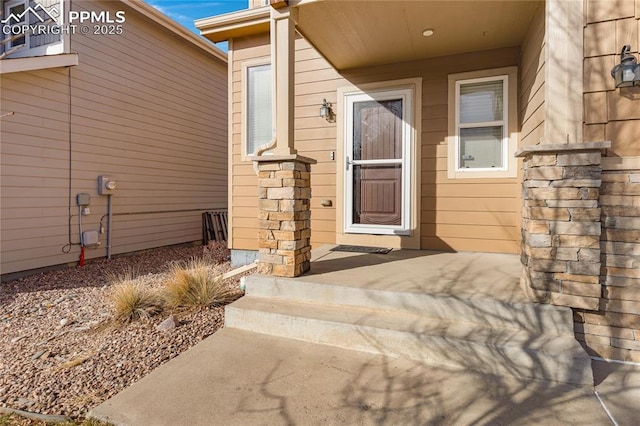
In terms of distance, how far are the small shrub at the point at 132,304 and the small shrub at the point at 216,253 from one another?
2.37 meters

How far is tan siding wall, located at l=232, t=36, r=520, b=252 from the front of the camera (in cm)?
411

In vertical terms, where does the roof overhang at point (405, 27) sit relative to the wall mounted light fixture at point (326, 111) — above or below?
above

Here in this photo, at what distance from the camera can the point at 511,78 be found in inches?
157

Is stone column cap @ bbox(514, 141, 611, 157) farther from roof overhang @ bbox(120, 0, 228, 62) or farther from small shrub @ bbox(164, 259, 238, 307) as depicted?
roof overhang @ bbox(120, 0, 228, 62)

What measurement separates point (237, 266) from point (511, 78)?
4.36 meters

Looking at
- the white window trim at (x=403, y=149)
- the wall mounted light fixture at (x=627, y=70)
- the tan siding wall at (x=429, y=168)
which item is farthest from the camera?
the white window trim at (x=403, y=149)

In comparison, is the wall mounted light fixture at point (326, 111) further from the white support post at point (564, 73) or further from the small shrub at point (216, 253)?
the small shrub at point (216, 253)

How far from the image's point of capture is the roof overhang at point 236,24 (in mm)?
4824

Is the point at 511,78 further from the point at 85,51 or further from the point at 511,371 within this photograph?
the point at 85,51

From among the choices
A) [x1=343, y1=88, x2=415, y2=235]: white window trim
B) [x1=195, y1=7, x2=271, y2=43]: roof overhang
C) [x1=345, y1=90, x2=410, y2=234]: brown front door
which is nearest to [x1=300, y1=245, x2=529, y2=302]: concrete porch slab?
[x1=343, y1=88, x2=415, y2=235]: white window trim

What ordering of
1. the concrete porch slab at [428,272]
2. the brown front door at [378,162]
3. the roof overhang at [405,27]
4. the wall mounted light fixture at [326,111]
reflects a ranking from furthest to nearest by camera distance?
the wall mounted light fixture at [326,111] → the brown front door at [378,162] → the roof overhang at [405,27] → the concrete porch slab at [428,272]

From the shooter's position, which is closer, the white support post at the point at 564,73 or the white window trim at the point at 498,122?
the white support post at the point at 564,73

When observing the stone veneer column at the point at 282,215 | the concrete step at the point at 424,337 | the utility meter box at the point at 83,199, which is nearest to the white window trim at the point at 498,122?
the stone veneer column at the point at 282,215

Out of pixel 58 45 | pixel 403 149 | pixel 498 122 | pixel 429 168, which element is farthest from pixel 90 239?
pixel 498 122
